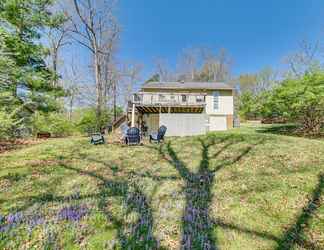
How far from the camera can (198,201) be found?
361cm

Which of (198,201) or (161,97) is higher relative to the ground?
(161,97)

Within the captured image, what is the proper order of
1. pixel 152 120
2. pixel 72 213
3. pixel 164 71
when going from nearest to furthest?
pixel 72 213, pixel 152 120, pixel 164 71

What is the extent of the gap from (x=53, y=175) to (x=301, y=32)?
2086 centimetres

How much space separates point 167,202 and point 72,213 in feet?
5.53

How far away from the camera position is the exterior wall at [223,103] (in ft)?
66.4

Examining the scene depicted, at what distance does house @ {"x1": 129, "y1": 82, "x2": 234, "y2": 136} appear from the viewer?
542 inches

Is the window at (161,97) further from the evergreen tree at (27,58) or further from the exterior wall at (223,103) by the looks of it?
the exterior wall at (223,103)

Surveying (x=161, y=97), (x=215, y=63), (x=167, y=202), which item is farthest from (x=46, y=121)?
(x=215, y=63)

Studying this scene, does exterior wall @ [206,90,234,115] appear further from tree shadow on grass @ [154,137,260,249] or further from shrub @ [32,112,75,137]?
shrub @ [32,112,75,137]

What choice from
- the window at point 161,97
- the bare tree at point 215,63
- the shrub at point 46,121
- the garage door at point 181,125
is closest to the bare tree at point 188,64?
the bare tree at point 215,63

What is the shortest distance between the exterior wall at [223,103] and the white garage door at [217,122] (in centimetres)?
55

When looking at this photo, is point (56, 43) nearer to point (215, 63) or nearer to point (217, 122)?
point (217, 122)

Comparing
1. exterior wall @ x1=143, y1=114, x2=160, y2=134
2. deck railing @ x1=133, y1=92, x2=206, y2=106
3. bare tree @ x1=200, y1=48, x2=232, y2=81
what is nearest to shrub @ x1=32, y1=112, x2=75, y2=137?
deck railing @ x1=133, y1=92, x2=206, y2=106

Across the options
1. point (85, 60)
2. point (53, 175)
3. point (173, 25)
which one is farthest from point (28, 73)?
point (173, 25)
